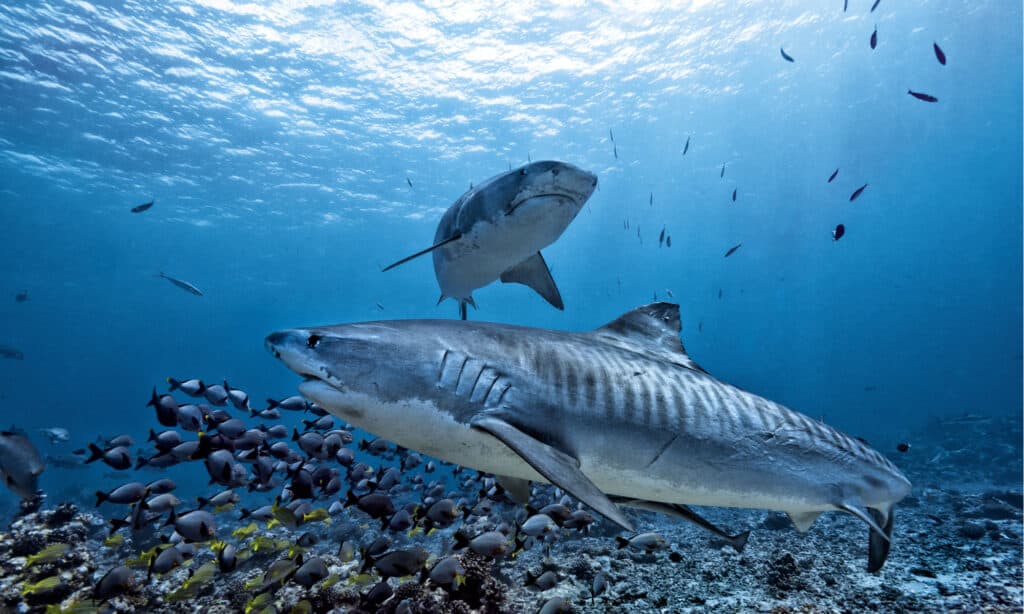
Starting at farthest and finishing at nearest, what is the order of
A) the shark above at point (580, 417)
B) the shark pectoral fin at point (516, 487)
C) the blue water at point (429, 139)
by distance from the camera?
the blue water at point (429, 139), the shark pectoral fin at point (516, 487), the shark above at point (580, 417)

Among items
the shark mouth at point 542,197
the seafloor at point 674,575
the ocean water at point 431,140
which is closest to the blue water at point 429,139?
the ocean water at point 431,140

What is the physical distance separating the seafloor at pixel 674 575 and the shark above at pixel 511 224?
353 centimetres

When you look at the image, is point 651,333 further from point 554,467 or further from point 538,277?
point 538,277

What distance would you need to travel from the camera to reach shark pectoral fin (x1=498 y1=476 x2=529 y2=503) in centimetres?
308

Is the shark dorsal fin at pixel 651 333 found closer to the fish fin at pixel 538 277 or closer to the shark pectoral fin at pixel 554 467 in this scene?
the shark pectoral fin at pixel 554 467

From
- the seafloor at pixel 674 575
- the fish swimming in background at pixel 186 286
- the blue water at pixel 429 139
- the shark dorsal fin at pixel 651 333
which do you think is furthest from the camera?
the blue water at pixel 429 139

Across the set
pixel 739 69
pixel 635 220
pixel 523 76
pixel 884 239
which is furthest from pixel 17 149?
pixel 884 239

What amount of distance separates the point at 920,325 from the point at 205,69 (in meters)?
173

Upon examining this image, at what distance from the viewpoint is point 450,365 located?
235 cm

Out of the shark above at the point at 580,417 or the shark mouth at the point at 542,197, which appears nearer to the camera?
the shark above at the point at 580,417

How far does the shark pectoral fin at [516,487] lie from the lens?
121 inches

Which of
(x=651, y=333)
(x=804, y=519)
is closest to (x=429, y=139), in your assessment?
→ (x=651, y=333)

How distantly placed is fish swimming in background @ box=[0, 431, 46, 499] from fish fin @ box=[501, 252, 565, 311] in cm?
561

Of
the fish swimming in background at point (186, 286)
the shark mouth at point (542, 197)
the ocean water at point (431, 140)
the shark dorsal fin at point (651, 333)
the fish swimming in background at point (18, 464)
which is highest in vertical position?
the ocean water at point (431, 140)
